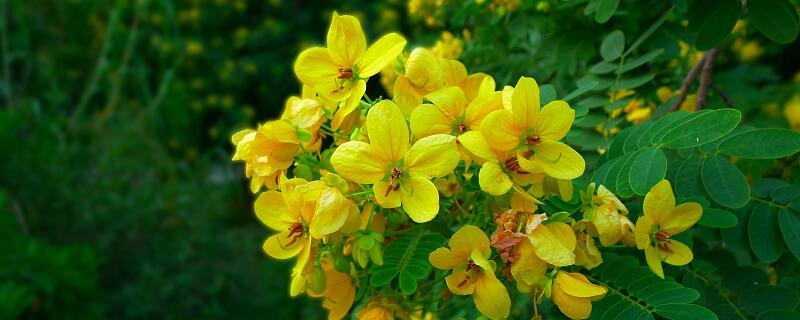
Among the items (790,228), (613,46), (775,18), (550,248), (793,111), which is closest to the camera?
(550,248)

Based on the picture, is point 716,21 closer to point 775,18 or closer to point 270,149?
point 775,18

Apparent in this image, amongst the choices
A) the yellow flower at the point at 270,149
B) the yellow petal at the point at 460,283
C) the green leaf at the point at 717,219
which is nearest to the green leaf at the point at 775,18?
the green leaf at the point at 717,219

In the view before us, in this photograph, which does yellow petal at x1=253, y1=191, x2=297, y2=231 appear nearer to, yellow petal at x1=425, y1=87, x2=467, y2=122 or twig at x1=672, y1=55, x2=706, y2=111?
yellow petal at x1=425, y1=87, x2=467, y2=122

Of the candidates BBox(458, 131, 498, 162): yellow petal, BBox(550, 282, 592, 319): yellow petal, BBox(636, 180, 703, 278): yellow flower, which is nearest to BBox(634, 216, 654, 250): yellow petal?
BBox(636, 180, 703, 278): yellow flower

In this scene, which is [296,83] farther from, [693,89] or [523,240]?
[523,240]

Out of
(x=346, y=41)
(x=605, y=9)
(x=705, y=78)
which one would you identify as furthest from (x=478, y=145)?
(x=705, y=78)

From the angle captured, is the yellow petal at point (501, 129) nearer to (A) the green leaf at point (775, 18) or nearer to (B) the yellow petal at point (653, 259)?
(B) the yellow petal at point (653, 259)

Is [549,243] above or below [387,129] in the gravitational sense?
below
